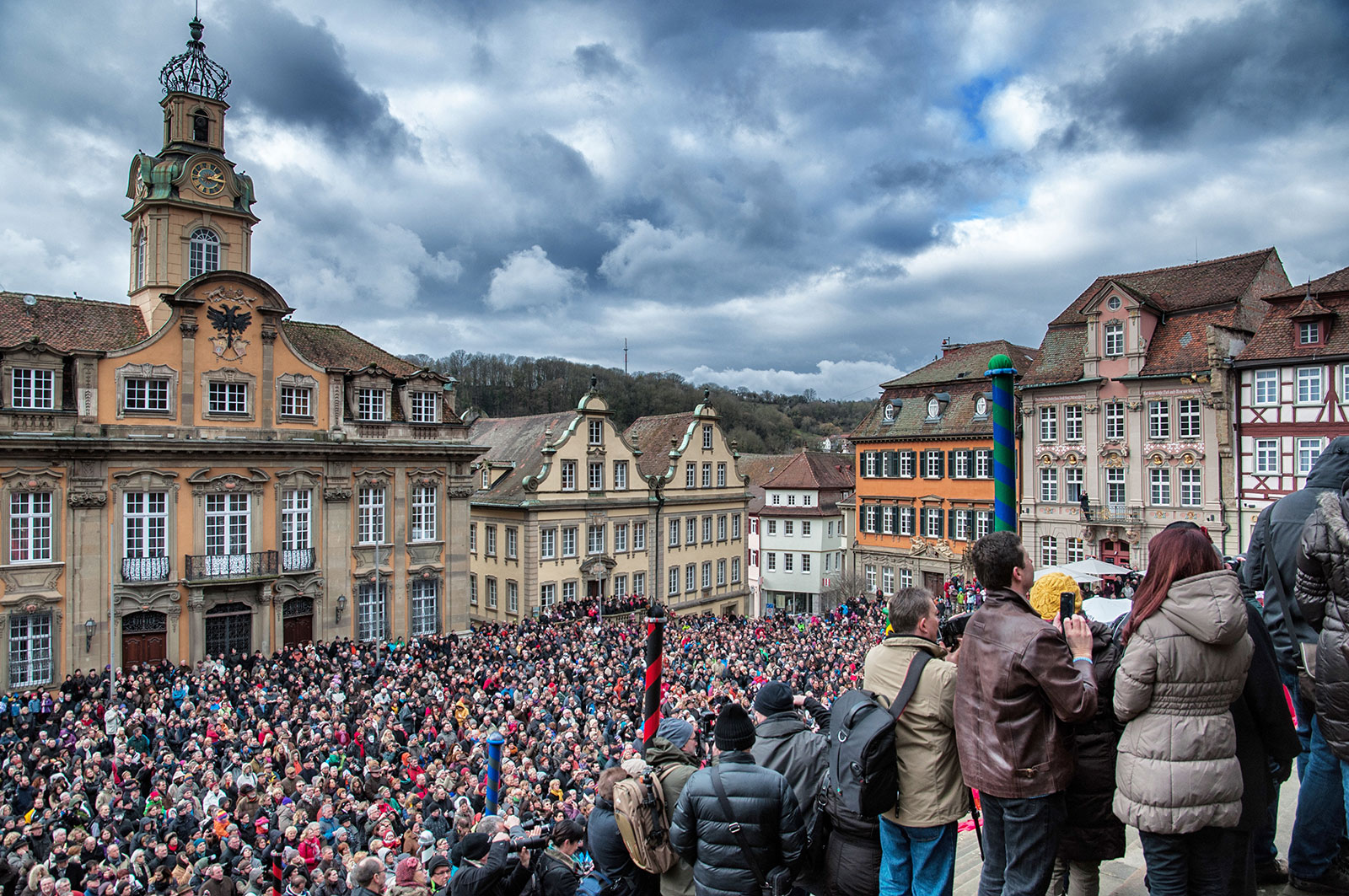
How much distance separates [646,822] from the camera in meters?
4.91

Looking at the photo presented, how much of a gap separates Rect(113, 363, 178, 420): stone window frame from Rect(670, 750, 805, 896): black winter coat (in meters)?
25.6

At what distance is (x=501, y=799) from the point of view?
11477 millimetres

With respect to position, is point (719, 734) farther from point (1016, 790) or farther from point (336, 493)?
point (336, 493)

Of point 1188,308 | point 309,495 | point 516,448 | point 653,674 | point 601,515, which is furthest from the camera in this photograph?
point 516,448

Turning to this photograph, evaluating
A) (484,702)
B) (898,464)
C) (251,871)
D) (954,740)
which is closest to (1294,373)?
(898,464)

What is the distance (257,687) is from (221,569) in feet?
27.7

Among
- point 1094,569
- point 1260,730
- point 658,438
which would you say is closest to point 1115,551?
point 1094,569

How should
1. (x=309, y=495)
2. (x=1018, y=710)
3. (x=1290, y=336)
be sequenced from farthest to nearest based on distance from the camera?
1. (x=1290, y=336)
2. (x=309, y=495)
3. (x=1018, y=710)

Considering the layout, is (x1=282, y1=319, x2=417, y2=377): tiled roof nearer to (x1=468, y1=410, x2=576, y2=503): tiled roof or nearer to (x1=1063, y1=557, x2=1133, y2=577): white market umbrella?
(x1=468, y1=410, x2=576, y2=503): tiled roof

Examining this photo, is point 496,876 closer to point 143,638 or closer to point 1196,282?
point 143,638

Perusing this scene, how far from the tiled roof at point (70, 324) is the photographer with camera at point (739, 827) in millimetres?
25636

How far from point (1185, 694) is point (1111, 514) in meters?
33.6

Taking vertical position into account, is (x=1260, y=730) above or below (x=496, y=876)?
above

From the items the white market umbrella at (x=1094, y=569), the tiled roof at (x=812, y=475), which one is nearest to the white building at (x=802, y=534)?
the tiled roof at (x=812, y=475)
